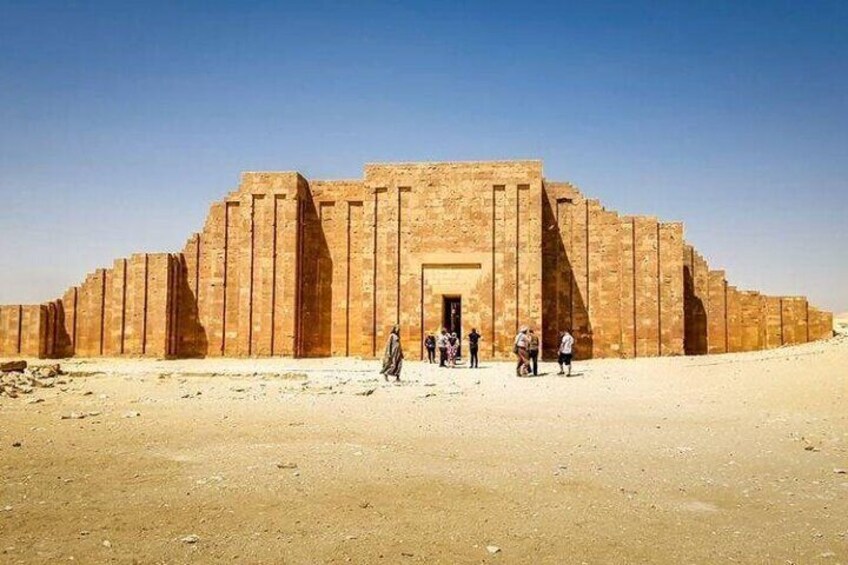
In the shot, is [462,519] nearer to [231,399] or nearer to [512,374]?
[231,399]

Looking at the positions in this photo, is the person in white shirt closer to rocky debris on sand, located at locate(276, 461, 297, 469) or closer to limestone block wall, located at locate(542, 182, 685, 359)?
limestone block wall, located at locate(542, 182, 685, 359)

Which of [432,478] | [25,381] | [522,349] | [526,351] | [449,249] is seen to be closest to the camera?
[432,478]

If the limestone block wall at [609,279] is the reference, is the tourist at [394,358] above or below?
below

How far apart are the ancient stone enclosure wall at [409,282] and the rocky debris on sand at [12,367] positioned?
8227mm

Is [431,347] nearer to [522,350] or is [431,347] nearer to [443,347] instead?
[443,347]

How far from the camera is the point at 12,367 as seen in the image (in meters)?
19.6

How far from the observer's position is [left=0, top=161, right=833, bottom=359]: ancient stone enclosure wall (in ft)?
87.6

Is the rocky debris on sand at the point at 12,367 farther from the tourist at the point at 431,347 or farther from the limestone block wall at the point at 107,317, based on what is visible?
the tourist at the point at 431,347

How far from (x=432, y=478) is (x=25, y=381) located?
1406 centimetres

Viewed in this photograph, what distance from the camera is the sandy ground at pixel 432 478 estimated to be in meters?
5.36

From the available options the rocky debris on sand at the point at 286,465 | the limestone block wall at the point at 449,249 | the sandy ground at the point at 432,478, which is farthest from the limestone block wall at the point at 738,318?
the rocky debris on sand at the point at 286,465

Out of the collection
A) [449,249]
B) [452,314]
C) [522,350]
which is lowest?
[522,350]

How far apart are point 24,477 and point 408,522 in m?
4.72

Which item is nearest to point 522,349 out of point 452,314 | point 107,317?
point 452,314
